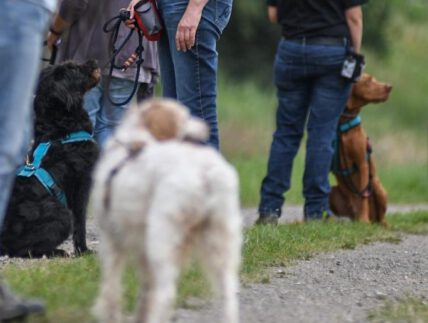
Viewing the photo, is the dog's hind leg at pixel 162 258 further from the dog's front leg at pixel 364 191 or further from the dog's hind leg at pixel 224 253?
the dog's front leg at pixel 364 191

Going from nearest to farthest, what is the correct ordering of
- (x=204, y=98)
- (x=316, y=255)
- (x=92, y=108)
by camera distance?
1. (x=204, y=98)
2. (x=316, y=255)
3. (x=92, y=108)

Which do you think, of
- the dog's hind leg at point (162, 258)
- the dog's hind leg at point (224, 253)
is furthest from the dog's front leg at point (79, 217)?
the dog's hind leg at point (162, 258)

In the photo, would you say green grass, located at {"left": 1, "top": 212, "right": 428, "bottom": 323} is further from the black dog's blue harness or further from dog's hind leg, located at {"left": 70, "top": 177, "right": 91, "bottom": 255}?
the black dog's blue harness

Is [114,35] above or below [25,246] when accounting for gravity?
above

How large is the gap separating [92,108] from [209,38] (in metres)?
1.60

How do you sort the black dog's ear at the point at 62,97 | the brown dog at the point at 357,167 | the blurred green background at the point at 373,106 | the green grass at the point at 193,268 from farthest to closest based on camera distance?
1. the blurred green background at the point at 373,106
2. the brown dog at the point at 357,167
3. the black dog's ear at the point at 62,97
4. the green grass at the point at 193,268

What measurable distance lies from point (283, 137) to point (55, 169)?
2.97m

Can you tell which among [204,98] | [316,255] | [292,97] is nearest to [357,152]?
[292,97]

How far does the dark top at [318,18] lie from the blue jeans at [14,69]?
4659 millimetres

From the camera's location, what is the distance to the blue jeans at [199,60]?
20.9ft

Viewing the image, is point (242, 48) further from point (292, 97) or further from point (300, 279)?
point (300, 279)

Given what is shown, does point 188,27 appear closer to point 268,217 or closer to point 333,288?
point 333,288

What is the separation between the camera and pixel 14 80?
168 inches

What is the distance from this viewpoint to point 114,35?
23.8ft
